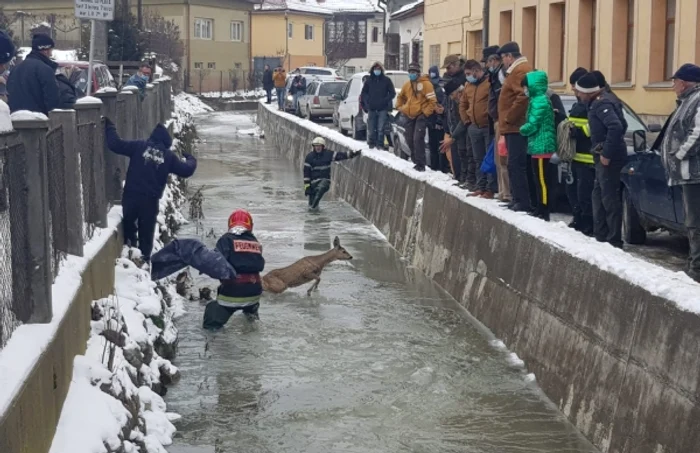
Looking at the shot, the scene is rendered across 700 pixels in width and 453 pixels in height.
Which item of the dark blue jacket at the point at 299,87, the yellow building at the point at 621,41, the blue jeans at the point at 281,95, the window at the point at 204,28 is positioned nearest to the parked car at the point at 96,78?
the yellow building at the point at 621,41

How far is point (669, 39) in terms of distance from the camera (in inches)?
899

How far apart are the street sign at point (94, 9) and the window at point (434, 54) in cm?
2840

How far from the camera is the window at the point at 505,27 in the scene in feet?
108

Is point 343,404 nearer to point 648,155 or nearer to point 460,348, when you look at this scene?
point 460,348

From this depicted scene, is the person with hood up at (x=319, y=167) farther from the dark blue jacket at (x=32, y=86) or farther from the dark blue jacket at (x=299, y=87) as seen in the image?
the dark blue jacket at (x=299, y=87)

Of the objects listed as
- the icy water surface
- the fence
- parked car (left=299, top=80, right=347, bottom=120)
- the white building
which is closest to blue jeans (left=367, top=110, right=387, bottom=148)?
the icy water surface

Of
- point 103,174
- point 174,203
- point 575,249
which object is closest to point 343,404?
point 575,249

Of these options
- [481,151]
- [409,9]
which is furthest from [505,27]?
[481,151]

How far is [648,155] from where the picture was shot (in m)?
10.9

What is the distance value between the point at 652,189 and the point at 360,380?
11.2 feet

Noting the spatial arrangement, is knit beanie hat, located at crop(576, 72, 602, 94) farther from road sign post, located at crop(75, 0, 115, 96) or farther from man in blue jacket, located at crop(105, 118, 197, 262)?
road sign post, located at crop(75, 0, 115, 96)

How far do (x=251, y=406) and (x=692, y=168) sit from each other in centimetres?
376

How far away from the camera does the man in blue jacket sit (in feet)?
35.9

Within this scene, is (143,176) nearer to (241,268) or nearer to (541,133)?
(241,268)
